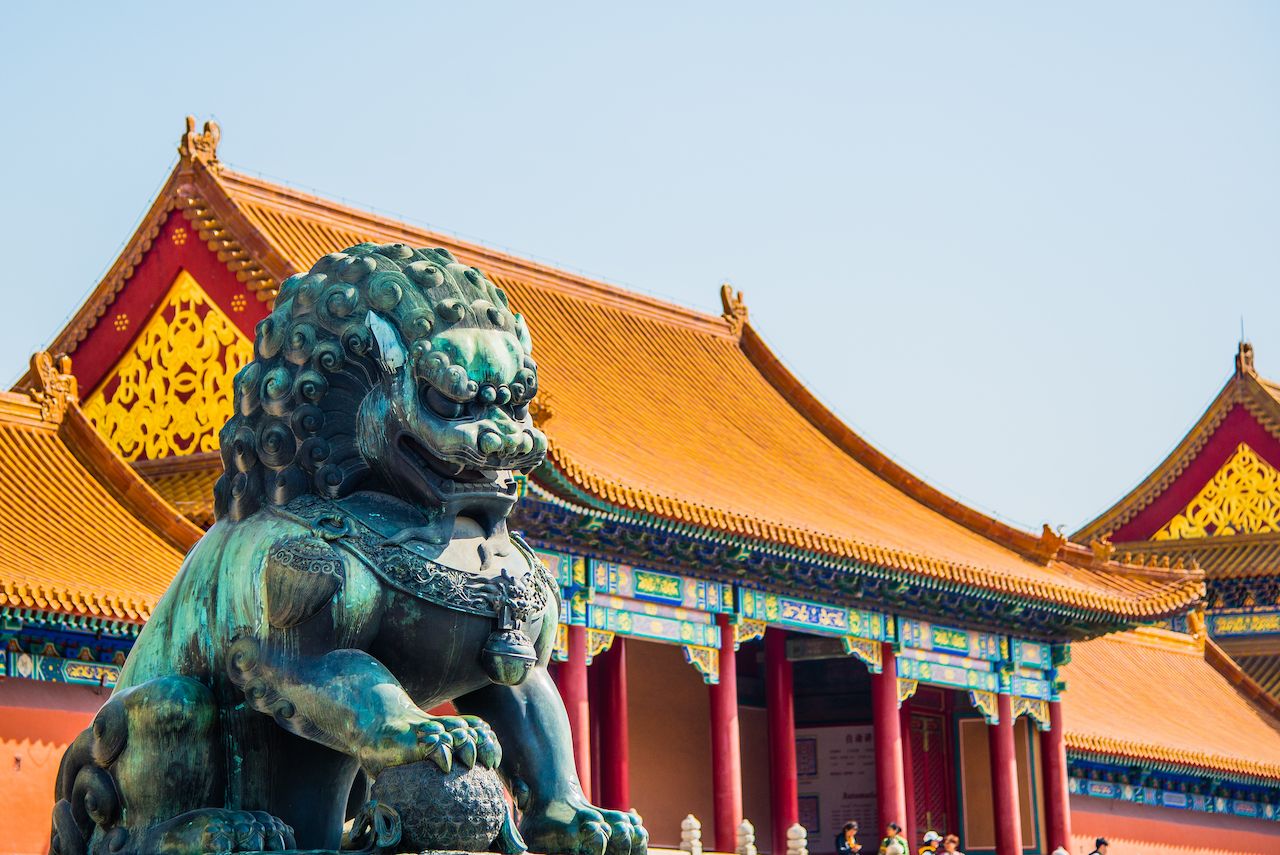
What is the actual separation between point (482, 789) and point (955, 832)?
68.8 ft

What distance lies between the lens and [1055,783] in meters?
24.5

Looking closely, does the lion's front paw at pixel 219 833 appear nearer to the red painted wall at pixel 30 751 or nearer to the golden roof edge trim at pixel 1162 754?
the red painted wall at pixel 30 751

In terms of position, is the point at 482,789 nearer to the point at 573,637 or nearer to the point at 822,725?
the point at 573,637

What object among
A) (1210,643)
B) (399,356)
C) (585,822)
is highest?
(1210,643)

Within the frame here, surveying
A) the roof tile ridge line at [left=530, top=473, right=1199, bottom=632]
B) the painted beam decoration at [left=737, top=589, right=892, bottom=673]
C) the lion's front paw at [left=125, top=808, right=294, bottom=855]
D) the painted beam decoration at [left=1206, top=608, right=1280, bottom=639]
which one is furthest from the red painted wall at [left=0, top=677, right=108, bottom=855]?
the painted beam decoration at [left=1206, top=608, right=1280, bottom=639]

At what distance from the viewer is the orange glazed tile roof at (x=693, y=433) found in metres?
19.4

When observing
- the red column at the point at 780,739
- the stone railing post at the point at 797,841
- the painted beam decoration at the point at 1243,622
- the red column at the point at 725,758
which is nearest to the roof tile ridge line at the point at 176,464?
the red column at the point at 725,758

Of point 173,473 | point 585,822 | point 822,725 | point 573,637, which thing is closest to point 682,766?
point 822,725

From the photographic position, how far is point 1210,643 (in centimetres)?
3303

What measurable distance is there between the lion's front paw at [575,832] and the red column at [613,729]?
1468cm

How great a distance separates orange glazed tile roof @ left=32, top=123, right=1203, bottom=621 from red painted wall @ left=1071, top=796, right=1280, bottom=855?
2.93 meters

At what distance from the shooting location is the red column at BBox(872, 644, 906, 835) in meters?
22.2

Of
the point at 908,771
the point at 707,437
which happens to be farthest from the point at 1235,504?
the point at 707,437

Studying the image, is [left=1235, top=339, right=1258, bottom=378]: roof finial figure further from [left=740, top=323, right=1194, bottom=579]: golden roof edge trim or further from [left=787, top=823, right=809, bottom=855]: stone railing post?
[left=787, top=823, right=809, bottom=855]: stone railing post
